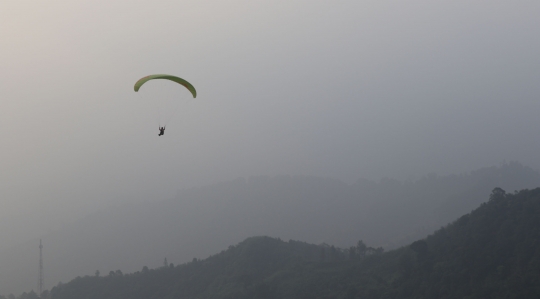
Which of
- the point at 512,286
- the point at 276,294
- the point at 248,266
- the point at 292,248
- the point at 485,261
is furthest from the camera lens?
the point at 292,248

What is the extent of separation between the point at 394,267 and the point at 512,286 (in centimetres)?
2371

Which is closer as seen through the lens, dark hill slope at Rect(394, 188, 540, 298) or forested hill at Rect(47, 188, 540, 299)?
dark hill slope at Rect(394, 188, 540, 298)

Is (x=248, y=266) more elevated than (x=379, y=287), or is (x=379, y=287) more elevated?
(x=248, y=266)

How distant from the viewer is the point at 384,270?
83.4 meters

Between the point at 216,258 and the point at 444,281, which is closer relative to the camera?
the point at 444,281

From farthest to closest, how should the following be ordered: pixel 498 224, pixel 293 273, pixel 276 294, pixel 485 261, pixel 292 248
→ pixel 292 248
pixel 293 273
pixel 276 294
pixel 498 224
pixel 485 261

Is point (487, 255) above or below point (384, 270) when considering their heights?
below

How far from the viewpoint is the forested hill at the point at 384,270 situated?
65.2 meters

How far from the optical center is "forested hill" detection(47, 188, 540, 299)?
2569 inches

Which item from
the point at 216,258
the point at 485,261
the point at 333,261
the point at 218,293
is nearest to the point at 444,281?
the point at 485,261

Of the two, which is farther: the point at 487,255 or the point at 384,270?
the point at 384,270

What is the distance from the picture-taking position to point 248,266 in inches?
4178

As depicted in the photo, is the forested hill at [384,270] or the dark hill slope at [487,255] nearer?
the dark hill slope at [487,255]

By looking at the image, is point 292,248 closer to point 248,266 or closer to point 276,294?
point 248,266
